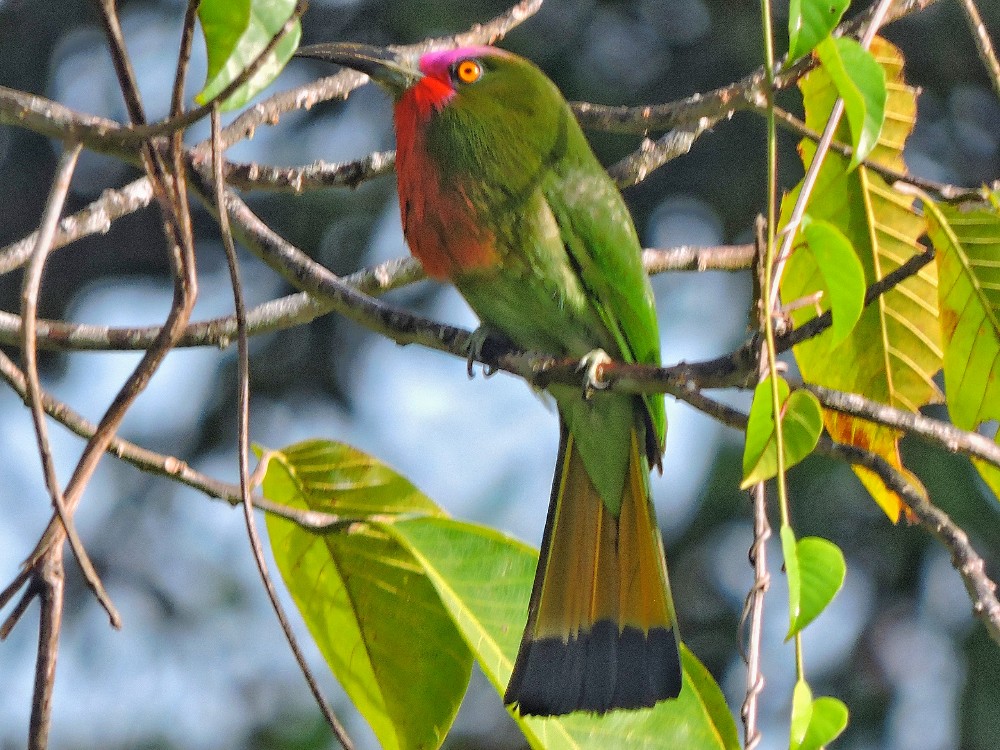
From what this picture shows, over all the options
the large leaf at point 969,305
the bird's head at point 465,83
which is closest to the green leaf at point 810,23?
the large leaf at point 969,305

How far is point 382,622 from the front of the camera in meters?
2.03

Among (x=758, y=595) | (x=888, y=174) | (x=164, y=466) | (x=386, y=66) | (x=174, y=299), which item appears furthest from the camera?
(x=386, y=66)

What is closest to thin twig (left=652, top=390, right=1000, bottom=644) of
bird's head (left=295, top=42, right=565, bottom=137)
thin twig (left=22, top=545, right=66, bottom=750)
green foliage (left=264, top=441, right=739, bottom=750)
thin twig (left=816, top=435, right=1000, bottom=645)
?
thin twig (left=816, top=435, right=1000, bottom=645)

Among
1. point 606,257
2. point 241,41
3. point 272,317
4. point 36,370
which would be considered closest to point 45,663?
point 36,370

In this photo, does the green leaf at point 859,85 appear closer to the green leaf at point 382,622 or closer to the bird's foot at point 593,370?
the bird's foot at point 593,370

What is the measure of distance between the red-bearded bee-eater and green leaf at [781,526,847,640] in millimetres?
945

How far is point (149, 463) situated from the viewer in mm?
1866

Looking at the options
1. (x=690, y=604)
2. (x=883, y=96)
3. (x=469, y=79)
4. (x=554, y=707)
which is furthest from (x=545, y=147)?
(x=690, y=604)

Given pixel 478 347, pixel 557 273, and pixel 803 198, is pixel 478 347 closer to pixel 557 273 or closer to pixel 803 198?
pixel 557 273

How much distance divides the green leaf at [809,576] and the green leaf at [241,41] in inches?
28.4

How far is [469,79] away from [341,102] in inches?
105

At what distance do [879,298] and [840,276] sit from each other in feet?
3.04

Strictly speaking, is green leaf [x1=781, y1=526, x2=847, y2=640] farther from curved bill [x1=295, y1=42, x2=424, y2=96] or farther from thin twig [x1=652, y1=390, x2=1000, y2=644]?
curved bill [x1=295, y1=42, x2=424, y2=96]

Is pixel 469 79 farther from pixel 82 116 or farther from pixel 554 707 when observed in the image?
pixel 554 707
